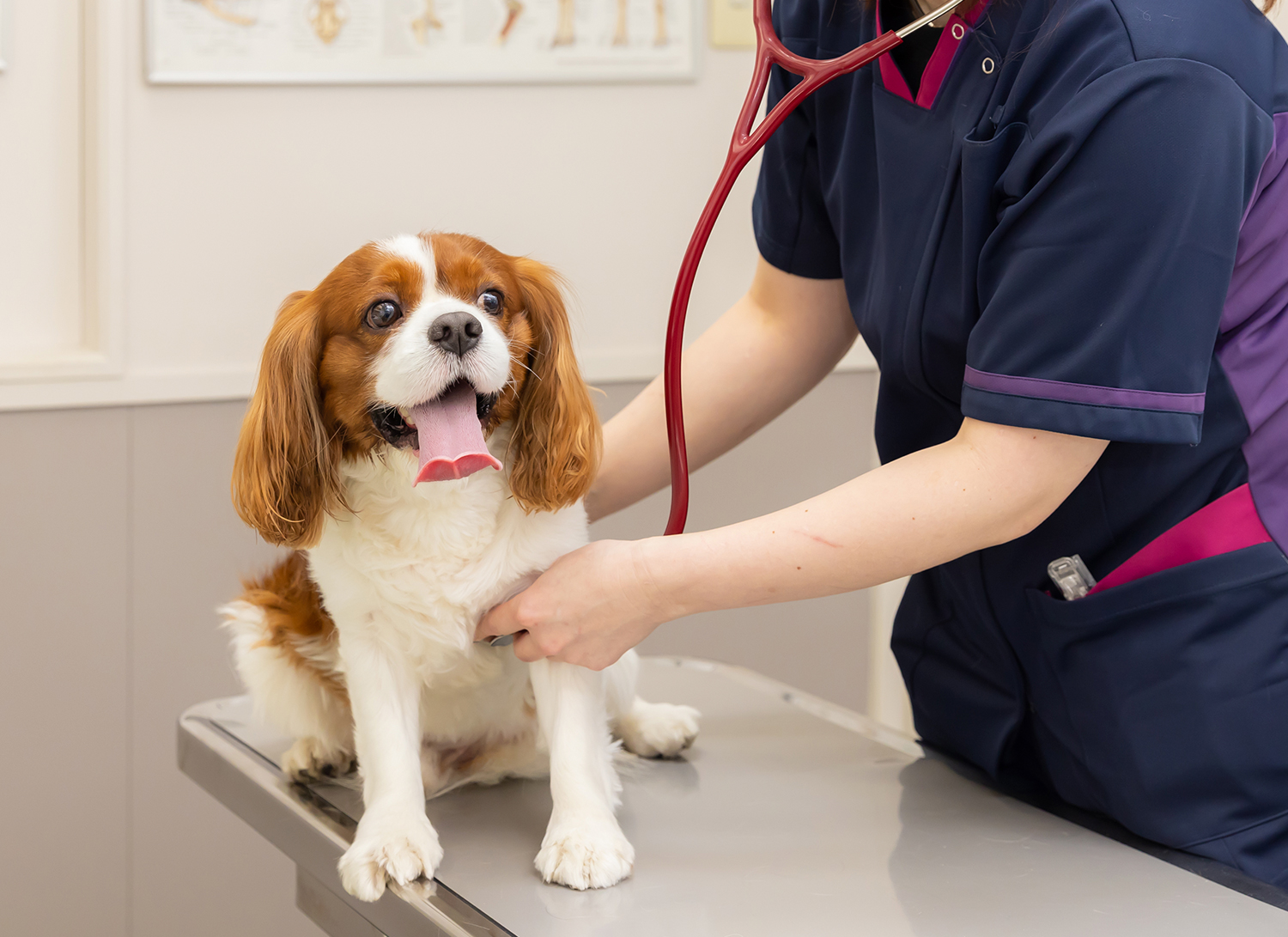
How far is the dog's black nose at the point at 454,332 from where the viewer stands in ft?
3.41

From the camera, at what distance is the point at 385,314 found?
1.11 meters

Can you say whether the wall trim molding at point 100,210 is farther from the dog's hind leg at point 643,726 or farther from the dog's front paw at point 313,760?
the dog's hind leg at point 643,726

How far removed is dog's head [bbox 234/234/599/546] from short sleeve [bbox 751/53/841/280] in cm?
33

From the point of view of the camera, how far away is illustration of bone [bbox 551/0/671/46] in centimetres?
255

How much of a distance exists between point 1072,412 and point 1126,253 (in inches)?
4.9

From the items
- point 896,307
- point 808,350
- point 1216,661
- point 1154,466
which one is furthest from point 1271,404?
point 808,350

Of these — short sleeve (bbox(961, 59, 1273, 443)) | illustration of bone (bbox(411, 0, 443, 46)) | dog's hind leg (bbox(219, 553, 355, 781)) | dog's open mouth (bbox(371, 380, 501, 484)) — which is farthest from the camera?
illustration of bone (bbox(411, 0, 443, 46))

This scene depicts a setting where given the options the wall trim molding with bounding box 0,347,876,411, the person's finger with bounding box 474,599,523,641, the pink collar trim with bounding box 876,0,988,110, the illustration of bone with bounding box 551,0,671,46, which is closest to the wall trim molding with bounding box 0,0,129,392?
the wall trim molding with bounding box 0,347,876,411

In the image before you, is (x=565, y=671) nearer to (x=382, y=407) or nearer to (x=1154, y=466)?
(x=382, y=407)

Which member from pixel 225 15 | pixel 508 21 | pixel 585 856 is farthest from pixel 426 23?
pixel 585 856

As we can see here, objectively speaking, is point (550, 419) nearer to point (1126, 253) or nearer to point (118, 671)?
point (1126, 253)

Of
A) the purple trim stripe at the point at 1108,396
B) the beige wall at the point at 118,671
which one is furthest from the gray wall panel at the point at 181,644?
the purple trim stripe at the point at 1108,396

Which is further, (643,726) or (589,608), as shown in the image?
(643,726)

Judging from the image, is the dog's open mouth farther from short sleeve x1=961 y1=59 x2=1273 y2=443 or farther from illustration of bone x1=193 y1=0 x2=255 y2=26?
illustration of bone x1=193 y1=0 x2=255 y2=26
